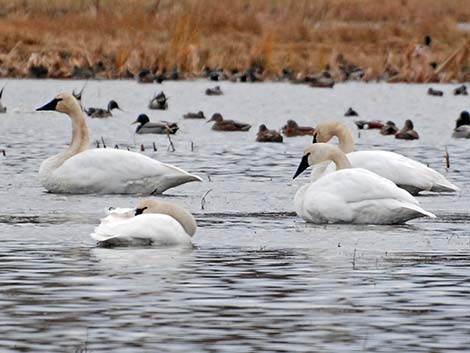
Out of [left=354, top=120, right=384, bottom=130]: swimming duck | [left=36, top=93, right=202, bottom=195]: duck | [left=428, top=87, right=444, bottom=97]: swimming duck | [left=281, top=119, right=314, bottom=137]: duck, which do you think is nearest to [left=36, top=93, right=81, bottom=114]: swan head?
[left=36, top=93, right=202, bottom=195]: duck

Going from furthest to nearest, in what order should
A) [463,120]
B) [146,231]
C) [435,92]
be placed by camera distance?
[435,92] < [463,120] < [146,231]

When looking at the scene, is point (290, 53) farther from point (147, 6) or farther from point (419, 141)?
point (419, 141)

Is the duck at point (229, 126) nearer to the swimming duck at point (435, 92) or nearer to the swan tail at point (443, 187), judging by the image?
the swan tail at point (443, 187)

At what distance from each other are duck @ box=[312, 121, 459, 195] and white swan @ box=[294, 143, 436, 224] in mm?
2433

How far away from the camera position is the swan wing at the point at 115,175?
51.6 ft

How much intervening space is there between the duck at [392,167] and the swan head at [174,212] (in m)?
4.23

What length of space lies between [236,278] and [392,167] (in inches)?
242

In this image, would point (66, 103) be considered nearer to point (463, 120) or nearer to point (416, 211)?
point (416, 211)

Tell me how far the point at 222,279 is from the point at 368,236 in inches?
108

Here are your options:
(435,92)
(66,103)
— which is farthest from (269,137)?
(435,92)

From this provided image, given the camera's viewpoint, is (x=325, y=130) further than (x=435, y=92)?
No

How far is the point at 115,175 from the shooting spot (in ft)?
51.5

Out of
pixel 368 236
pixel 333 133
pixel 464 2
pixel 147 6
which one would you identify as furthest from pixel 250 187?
pixel 464 2

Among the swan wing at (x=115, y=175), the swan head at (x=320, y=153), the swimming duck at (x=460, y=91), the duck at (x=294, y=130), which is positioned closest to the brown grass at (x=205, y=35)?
the swimming duck at (x=460, y=91)
